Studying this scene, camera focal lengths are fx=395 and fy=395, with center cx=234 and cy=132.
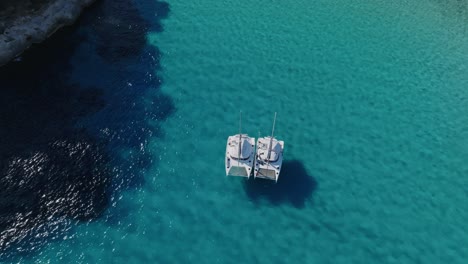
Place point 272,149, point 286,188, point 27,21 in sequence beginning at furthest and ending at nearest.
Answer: point 27,21, point 286,188, point 272,149

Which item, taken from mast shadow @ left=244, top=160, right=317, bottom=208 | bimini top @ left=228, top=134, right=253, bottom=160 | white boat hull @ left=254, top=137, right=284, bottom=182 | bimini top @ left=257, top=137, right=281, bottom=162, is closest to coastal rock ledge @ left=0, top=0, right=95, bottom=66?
bimini top @ left=228, top=134, right=253, bottom=160

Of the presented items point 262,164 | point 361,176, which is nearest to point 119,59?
point 262,164

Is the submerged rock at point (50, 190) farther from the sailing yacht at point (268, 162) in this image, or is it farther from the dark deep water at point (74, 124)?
the sailing yacht at point (268, 162)

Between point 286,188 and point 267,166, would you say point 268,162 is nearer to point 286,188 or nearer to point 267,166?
point 267,166

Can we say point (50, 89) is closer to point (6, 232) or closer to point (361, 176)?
point (6, 232)

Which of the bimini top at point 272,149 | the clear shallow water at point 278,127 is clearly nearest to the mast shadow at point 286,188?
the clear shallow water at point 278,127

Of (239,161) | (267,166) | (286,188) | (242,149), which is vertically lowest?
(286,188)

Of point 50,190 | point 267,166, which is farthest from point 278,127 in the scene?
point 50,190
